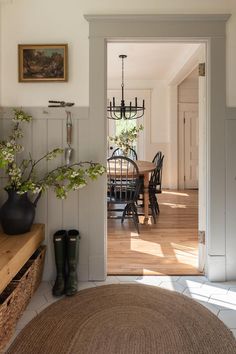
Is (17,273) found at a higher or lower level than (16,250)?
lower

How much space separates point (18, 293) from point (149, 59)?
4794 millimetres

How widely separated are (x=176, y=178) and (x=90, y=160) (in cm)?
519

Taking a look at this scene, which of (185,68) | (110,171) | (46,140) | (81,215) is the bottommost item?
(81,215)

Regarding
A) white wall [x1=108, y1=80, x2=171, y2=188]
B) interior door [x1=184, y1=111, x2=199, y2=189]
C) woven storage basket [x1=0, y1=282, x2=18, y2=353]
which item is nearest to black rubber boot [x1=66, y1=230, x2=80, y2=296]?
woven storage basket [x1=0, y1=282, x2=18, y2=353]

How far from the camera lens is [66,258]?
90.0 inches

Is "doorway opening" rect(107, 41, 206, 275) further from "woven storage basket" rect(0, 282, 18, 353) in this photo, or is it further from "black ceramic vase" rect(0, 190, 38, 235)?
"woven storage basket" rect(0, 282, 18, 353)

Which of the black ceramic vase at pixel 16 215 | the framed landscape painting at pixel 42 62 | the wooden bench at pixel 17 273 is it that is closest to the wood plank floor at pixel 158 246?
the wooden bench at pixel 17 273

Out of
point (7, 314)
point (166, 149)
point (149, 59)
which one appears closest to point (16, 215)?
point (7, 314)

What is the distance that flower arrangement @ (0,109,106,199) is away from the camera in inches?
81.7

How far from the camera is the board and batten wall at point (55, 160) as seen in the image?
2383 millimetres

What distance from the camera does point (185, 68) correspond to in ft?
17.5

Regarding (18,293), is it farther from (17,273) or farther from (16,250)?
(16,250)

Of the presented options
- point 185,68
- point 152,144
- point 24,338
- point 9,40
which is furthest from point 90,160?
point 152,144

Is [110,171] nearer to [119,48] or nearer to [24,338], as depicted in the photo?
[119,48]
